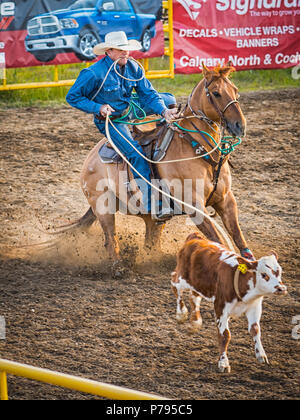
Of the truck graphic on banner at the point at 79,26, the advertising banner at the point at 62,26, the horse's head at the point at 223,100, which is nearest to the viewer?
the horse's head at the point at 223,100

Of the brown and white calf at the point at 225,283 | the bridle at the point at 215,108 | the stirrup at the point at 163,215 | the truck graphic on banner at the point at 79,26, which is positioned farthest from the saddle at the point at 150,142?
the truck graphic on banner at the point at 79,26

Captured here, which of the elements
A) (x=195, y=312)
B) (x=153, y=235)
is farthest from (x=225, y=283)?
(x=153, y=235)

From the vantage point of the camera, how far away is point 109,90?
6.82m

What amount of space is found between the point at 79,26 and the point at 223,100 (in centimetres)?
712

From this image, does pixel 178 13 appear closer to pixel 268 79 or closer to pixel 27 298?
pixel 268 79

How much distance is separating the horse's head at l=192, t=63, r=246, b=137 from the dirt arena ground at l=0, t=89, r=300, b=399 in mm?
1727

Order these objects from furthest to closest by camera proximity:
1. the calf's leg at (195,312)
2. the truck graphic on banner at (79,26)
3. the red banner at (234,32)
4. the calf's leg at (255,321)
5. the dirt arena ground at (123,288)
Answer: the red banner at (234,32) < the truck graphic on banner at (79,26) < the calf's leg at (195,312) < the dirt arena ground at (123,288) < the calf's leg at (255,321)

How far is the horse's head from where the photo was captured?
634cm

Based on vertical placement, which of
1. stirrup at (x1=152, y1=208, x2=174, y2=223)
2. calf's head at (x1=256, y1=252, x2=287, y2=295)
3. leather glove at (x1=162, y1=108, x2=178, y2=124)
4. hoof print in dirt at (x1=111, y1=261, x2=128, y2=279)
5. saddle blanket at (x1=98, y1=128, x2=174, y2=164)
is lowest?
hoof print in dirt at (x1=111, y1=261, x2=128, y2=279)

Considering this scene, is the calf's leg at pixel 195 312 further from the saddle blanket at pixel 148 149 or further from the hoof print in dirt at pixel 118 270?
the saddle blanket at pixel 148 149

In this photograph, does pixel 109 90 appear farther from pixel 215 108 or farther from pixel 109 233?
pixel 109 233

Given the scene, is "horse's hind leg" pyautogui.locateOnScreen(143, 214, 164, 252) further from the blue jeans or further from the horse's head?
the horse's head

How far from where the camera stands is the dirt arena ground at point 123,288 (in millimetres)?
5039

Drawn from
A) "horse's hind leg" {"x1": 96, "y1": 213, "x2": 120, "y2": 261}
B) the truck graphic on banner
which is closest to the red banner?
the truck graphic on banner
